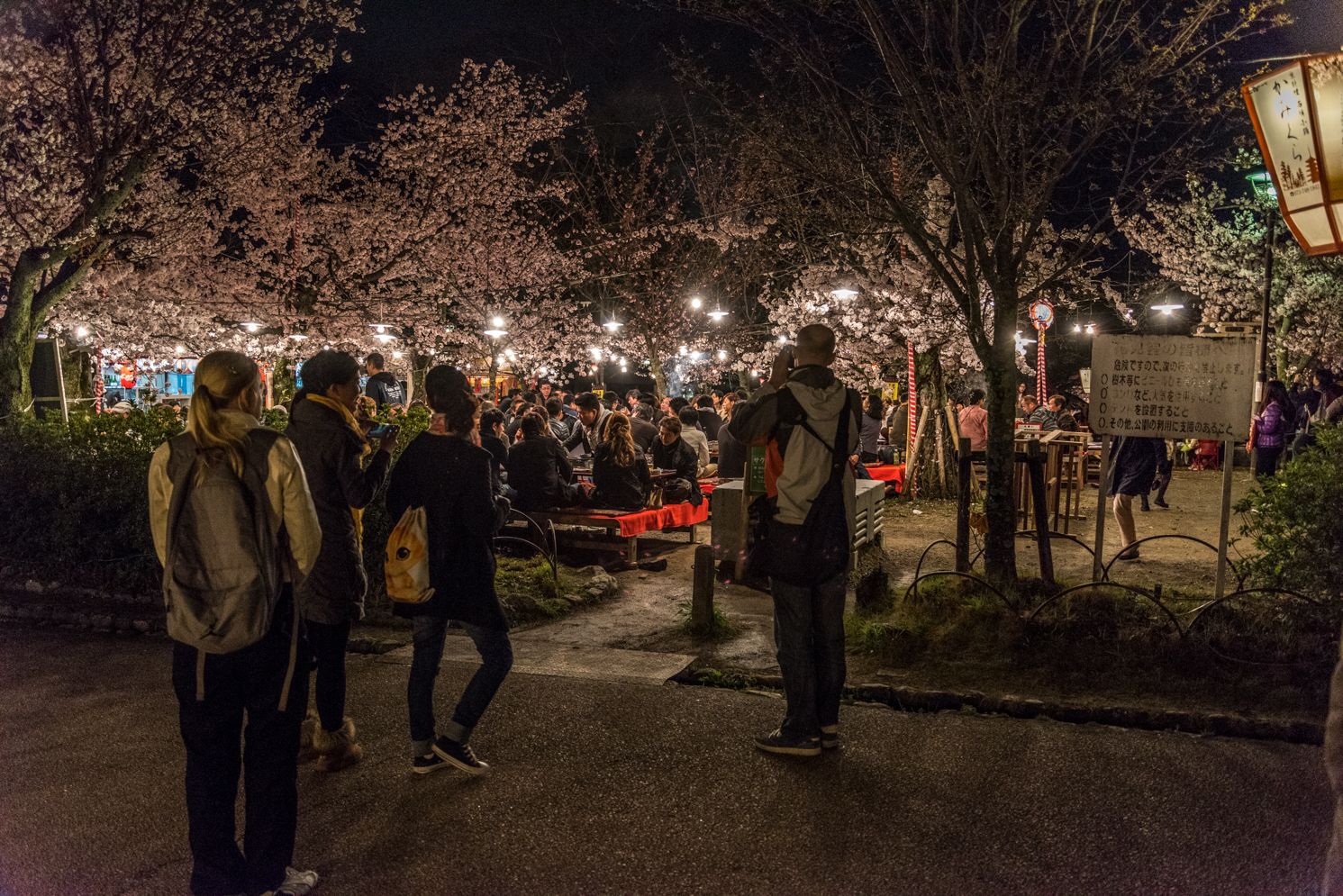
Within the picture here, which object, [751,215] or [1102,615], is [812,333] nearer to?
[1102,615]

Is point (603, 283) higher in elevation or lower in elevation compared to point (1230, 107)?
higher

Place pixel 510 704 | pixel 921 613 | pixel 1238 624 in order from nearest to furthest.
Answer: pixel 510 704, pixel 1238 624, pixel 921 613

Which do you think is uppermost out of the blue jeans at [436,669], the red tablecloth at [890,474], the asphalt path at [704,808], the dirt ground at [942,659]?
the red tablecloth at [890,474]

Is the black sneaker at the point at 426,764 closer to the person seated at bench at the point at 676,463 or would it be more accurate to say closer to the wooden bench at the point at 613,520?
the wooden bench at the point at 613,520

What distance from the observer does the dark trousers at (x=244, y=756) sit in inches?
124

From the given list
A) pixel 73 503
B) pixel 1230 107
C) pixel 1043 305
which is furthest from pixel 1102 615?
pixel 1043 305

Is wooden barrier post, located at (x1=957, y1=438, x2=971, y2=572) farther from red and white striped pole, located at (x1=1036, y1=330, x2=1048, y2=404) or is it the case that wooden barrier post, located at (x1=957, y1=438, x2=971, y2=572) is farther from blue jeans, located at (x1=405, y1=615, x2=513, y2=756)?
red and white striped pole, located at (x1=1036, y1=330, x2=1048, y2=404)

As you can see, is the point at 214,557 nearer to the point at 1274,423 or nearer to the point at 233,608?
the point at 233,608

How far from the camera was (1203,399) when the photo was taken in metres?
6.88

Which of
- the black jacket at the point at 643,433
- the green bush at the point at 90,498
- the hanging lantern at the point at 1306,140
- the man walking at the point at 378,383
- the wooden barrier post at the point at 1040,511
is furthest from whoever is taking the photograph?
the black jacket at the point at 643,433

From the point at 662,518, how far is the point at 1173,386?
5576 mm

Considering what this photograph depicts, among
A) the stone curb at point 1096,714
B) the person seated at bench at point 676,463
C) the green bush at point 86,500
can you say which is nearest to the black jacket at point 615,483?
the person seated at bench at point 676,463

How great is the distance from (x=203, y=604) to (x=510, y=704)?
2.68 metres

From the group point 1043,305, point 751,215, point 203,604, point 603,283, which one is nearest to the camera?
point 203,604
